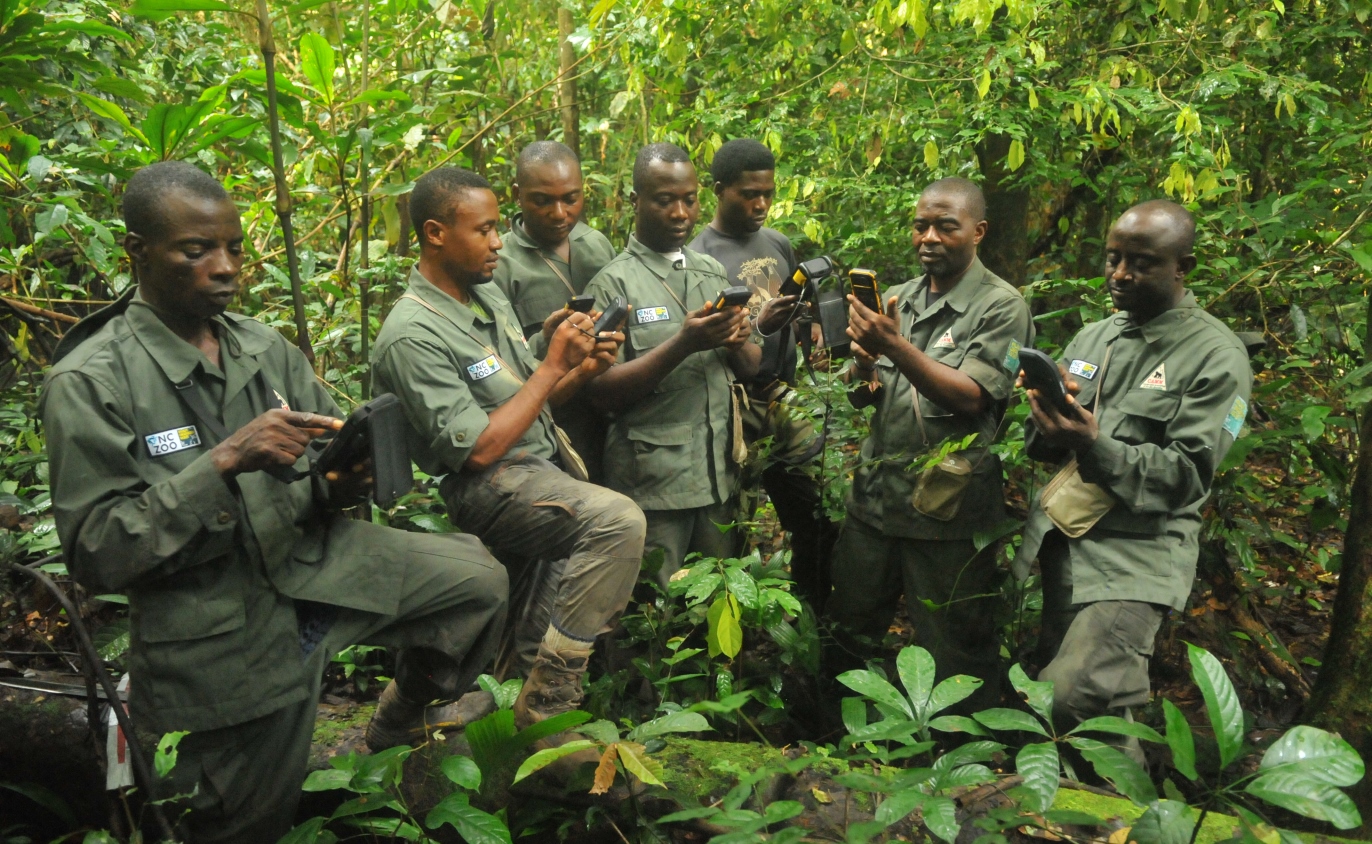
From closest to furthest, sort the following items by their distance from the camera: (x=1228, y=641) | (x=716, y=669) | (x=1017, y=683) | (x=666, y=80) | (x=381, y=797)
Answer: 1. (x=1017, y=683)
2. (x=381, y=797)
3. (x=716, y=669)
4. (x=1228, y=641)
5. (x=666, y=80)

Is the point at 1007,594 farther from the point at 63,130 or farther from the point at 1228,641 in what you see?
the point at 63,130

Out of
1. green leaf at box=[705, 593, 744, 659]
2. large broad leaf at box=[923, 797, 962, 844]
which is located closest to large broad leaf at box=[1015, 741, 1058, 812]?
large broad leaf at box=[923, 797, 962, 844]

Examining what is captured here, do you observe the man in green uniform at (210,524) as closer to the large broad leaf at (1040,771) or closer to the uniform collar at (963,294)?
the large broad leaf at (1040,771)

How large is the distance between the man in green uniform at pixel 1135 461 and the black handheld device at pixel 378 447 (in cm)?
200

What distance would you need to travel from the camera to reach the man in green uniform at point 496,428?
10.6 ft

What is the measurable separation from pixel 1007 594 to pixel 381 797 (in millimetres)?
2499

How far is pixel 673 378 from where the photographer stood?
4078 millimetres

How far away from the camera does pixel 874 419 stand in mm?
4230

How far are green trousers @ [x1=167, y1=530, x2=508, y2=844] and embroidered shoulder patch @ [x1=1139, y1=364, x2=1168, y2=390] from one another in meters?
2.25

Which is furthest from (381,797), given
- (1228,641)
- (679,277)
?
(1228,641)

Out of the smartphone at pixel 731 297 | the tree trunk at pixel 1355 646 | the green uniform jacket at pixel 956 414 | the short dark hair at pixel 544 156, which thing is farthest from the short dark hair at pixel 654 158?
the tree trunk at pixel 1355 646

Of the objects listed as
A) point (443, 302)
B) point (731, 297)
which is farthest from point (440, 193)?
point (731, 297)

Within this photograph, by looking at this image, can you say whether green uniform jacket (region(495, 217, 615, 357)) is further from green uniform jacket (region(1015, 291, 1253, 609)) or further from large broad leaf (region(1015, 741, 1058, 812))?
large broad leaf (region(1015, 741, 1058, 812))

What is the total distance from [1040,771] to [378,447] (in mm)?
1795
